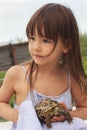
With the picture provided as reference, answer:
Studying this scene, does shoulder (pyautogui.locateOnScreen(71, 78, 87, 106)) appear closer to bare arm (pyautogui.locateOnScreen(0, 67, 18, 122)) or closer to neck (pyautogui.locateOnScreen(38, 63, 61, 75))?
neck (pyautogui.locateOnScreen(38, 63, 61, 75))

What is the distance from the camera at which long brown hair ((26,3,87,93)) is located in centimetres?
166

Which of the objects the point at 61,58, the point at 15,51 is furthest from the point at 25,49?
the point at 61,58

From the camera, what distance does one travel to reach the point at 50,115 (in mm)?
1604

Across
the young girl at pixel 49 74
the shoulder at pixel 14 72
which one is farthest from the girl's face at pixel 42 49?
the shoulder at pixel 14 72

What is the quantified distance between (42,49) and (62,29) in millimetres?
126

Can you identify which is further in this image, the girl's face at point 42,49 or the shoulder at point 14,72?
the shoulder at point 14,72

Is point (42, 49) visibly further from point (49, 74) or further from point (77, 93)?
point (77, 93)

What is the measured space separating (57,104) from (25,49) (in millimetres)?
4698

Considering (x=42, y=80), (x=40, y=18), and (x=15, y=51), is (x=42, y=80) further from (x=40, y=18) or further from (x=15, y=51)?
(x=15, y=51)

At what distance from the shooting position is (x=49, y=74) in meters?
1.79

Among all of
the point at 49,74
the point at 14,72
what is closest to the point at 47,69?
the point at 49,74

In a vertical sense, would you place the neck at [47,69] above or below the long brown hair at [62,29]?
below

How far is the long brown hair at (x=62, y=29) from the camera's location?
1.66 metres

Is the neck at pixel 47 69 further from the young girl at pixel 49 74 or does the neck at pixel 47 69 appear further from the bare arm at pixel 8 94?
the bare arm at pixel 8 94
